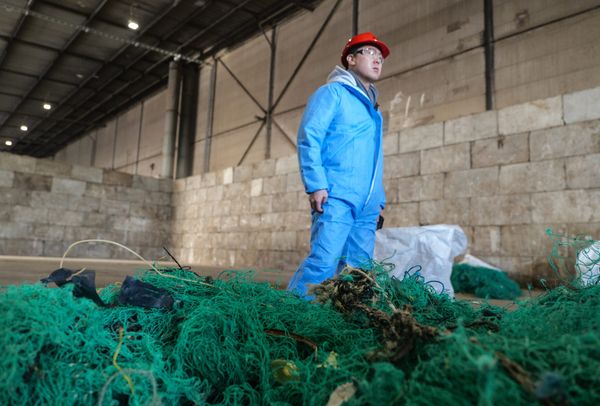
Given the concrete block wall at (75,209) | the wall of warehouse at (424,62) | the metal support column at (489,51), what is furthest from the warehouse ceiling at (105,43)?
the metal support column at (489,51)

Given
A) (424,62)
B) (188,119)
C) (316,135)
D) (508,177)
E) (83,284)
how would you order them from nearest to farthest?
(83,284) < (316,135) < (508,177) < (424,62) < (188,119)

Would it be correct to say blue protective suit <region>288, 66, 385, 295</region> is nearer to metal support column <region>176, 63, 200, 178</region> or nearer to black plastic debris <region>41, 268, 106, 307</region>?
black plastic debris <region>41, 268, 106, 307</region>

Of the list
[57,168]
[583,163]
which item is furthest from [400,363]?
[57,168]

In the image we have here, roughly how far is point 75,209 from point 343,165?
8900 millimetres

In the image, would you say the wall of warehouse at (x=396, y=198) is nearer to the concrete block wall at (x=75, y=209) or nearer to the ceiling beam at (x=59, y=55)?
the concrete block wall at (x=75, y=209)

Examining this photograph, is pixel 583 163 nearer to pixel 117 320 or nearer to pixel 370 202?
pixel 370 202

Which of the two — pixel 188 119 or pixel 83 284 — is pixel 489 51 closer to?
pixel 83 284

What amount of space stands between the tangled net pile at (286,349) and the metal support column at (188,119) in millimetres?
11181

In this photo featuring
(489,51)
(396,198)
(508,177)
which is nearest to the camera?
(508,177)

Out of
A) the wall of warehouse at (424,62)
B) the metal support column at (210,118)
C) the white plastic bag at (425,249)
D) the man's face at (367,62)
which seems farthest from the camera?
the metal support column at (210,118)

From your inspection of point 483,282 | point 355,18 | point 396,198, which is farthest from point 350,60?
point 355,18

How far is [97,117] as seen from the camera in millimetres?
17234

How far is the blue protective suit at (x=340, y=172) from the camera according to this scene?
91.8 inches

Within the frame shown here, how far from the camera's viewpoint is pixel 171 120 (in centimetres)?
1223
